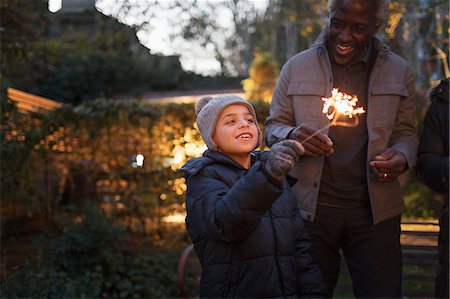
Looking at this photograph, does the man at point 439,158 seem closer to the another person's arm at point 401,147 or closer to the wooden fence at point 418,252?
the another person's arm at point 401,147

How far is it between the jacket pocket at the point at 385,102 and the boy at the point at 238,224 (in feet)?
2.39

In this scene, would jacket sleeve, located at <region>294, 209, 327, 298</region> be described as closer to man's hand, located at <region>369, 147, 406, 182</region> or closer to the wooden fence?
man's hand, located at <region>369, 147, 406, 182</region>

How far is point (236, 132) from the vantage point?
8.79ft

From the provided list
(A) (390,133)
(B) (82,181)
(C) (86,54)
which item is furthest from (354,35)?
(C) (86,54)

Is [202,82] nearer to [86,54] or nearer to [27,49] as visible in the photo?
[86,54]

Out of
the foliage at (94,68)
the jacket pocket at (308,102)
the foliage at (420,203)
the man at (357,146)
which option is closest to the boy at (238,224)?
the man at (357,146)

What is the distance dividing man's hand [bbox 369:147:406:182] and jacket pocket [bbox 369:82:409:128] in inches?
6.9

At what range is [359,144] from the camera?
3164mm

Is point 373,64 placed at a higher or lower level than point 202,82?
lower

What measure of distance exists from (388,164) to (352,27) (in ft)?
2.54

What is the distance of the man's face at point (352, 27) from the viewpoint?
9.90ft

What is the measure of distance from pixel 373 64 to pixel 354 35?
0.28 m

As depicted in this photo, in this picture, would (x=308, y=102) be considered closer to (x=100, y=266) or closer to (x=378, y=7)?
(x=378, y=7)

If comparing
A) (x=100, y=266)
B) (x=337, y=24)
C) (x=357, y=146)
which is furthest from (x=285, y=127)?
(x=100, y=266)
